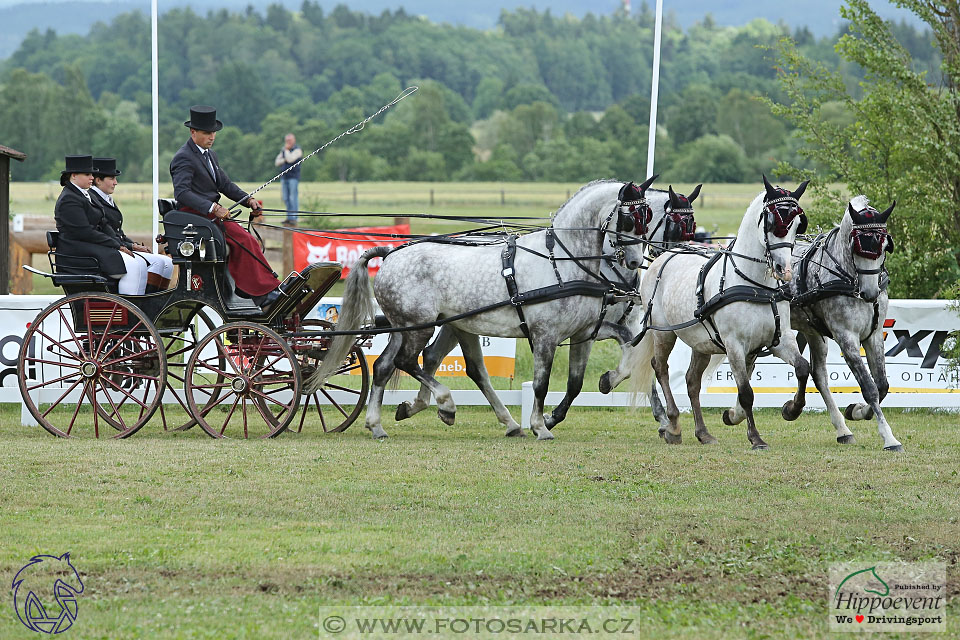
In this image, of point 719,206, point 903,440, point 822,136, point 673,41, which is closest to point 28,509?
point 903,440

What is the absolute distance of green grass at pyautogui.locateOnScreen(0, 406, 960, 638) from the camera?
5.98 m

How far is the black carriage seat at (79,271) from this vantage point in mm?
11039

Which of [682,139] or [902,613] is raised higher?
[682,139]

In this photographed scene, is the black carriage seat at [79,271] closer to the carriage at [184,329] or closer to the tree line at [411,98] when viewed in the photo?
the carriage at [184,329]

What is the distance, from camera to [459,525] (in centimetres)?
757

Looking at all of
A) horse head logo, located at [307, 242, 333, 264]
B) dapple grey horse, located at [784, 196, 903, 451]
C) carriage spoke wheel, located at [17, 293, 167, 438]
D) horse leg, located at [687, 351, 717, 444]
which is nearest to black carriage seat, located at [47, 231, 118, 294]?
carriage spoke wheel, located at [17, 293, 167, 438]

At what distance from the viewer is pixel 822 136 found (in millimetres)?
16141

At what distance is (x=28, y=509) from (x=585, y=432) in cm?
593

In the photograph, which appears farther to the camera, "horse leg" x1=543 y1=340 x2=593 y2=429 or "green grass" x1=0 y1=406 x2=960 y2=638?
"horse leg" x1=543 y1=340 x2=593 y2=429

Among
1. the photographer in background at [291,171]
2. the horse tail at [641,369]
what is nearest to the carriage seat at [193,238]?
the horse tail at [641,369]

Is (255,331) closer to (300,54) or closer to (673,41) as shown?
(300,54)

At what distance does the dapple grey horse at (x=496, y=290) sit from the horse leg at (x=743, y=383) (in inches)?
46.8

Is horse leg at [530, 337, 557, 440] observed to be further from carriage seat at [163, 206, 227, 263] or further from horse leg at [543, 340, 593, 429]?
carriage seat at [163, 206, 227, 263]

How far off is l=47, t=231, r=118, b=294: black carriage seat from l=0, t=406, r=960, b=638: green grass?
1.38 m
